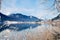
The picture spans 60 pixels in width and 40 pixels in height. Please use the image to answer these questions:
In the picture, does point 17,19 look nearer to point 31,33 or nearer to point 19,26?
point 19,26

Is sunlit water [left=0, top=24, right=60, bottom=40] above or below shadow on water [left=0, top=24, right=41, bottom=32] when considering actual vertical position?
below

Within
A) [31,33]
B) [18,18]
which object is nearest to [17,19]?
[18,18]

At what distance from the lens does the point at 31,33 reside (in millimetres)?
1617

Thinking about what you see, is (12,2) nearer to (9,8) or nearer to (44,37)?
(9,8)

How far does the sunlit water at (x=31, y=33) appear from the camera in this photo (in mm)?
1604

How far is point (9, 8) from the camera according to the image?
1673mm

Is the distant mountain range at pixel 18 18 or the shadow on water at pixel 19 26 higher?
the distant mountain range at pixel 18 18

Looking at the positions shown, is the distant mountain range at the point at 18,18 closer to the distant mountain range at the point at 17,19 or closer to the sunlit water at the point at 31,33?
the distant mountain range at the point at 17,19

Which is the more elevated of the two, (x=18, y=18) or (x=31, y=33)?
(x=18, y=18)

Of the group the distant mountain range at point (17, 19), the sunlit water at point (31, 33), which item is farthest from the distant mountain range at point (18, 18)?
the sunlit water at point (31, 33)

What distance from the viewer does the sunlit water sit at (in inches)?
63.1

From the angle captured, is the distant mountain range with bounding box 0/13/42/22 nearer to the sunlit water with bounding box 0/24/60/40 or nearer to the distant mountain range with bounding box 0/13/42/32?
the distant mountain range with bounding box 0/13/42/32

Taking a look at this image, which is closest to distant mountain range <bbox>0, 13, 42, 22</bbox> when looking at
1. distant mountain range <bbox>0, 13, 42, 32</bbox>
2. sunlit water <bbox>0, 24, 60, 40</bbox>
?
distant mountain range <bbox>0, 13, 42, 32</bbox>

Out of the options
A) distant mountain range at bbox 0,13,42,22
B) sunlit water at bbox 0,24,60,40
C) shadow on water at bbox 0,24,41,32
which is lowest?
sunlit water at bbox 0,24,60,40
